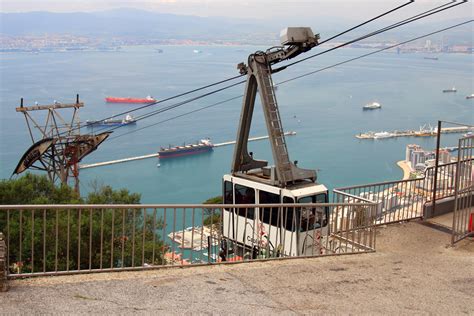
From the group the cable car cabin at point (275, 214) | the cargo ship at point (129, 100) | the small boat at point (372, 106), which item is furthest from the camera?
the small boat at point (372, 106)

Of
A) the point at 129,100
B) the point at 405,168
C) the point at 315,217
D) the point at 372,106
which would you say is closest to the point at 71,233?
the point at 315,217

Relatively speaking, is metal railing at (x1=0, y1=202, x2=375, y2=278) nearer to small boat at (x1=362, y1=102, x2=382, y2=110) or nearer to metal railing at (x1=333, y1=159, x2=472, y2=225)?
metal railing at (x1=333, y1=159, x2=472, y2=225)

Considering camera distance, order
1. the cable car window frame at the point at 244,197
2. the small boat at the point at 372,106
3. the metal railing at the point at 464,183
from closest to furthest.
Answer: the metal railing at the point at 464,183 → the cable car window frame at the point at 244,197 → the small boat at the point at 372,106

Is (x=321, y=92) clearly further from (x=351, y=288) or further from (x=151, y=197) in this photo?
(x=351, y=288)

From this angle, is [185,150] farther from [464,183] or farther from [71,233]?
[464,183]

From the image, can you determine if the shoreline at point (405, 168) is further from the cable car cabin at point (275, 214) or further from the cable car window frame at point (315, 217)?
the cable car window frame at point (315, 217)

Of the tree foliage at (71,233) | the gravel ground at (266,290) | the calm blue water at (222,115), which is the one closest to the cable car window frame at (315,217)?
the gravel ground at (266,290)

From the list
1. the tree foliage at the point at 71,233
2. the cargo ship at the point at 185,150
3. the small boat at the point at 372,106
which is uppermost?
the small boat at the point at 372,106
